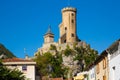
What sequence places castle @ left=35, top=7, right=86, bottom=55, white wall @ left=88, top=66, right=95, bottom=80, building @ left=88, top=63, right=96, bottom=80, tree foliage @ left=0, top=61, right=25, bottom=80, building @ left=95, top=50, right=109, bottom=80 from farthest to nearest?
castle @ left=35, top=7, right=86, bottom=55 < white wall @ left=88, top=66, right=95, bottom=80 < building @ left=88, top=63, right=96, bottom=80 < tree foliage @ left=0, top=61, right=25, bottom=80 < building @ left=95, top=50, right=109, bottom=80

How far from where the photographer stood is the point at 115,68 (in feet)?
149

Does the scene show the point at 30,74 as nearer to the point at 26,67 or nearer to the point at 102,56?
the point at 26,67

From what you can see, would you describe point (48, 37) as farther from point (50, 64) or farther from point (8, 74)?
point (8, 74)

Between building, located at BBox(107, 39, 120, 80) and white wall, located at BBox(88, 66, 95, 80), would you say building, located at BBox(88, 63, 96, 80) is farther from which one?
building, located at BBox(107, 39, 120, 80)

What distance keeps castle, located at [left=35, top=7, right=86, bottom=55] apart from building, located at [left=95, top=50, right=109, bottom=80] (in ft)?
325

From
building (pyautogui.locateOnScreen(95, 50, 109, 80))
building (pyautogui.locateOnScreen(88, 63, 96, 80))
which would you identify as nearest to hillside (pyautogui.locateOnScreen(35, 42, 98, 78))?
building (pyautogui.locateOnScreen(88, 63, 96, 80))

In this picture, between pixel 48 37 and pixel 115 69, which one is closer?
pixel 115 69

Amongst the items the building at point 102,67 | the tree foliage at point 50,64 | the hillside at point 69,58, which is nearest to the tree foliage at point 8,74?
the building at point 102,67

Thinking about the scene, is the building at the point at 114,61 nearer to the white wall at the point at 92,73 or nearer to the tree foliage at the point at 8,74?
the tree foliage at the point at 8,74

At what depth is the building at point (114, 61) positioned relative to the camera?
44094 millimetres

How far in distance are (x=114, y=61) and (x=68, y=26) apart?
392 ft

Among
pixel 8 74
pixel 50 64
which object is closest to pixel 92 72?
pixel 8 74

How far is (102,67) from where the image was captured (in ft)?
176

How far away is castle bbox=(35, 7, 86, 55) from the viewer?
159m
